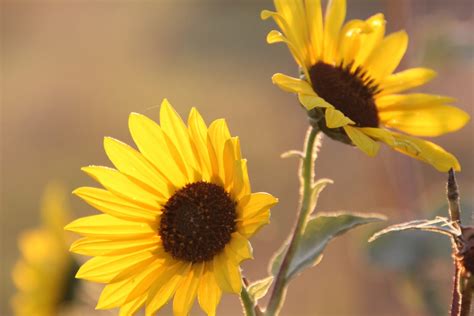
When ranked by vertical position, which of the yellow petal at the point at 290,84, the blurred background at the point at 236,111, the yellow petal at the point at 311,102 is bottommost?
the blurred background at the point at 236,111

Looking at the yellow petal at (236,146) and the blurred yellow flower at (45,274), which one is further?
the blurred yellow flower at (45,274)

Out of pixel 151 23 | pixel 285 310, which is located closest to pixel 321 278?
pixel 285 310

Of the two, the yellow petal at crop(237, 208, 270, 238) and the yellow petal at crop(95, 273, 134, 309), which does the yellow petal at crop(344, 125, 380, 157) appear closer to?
the yellow petal at crop(237, 208, 270, 238)

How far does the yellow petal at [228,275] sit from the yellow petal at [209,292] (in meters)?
0.01

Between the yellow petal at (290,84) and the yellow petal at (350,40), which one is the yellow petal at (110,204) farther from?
the yellow petal at (350,40)

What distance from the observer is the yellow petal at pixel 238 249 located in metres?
0.68

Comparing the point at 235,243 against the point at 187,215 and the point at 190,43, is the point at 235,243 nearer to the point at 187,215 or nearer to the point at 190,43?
the point at 187,215

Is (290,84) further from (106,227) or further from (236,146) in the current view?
(106,227)

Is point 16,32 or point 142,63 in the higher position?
point 16,32

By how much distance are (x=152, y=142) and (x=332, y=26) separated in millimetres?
265

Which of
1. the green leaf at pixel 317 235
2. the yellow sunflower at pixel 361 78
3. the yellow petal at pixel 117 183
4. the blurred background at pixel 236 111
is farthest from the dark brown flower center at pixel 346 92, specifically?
the blurred background at pixel 236 111

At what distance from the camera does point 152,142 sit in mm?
771

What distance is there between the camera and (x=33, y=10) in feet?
22.2

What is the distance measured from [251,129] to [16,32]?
9.16ft
